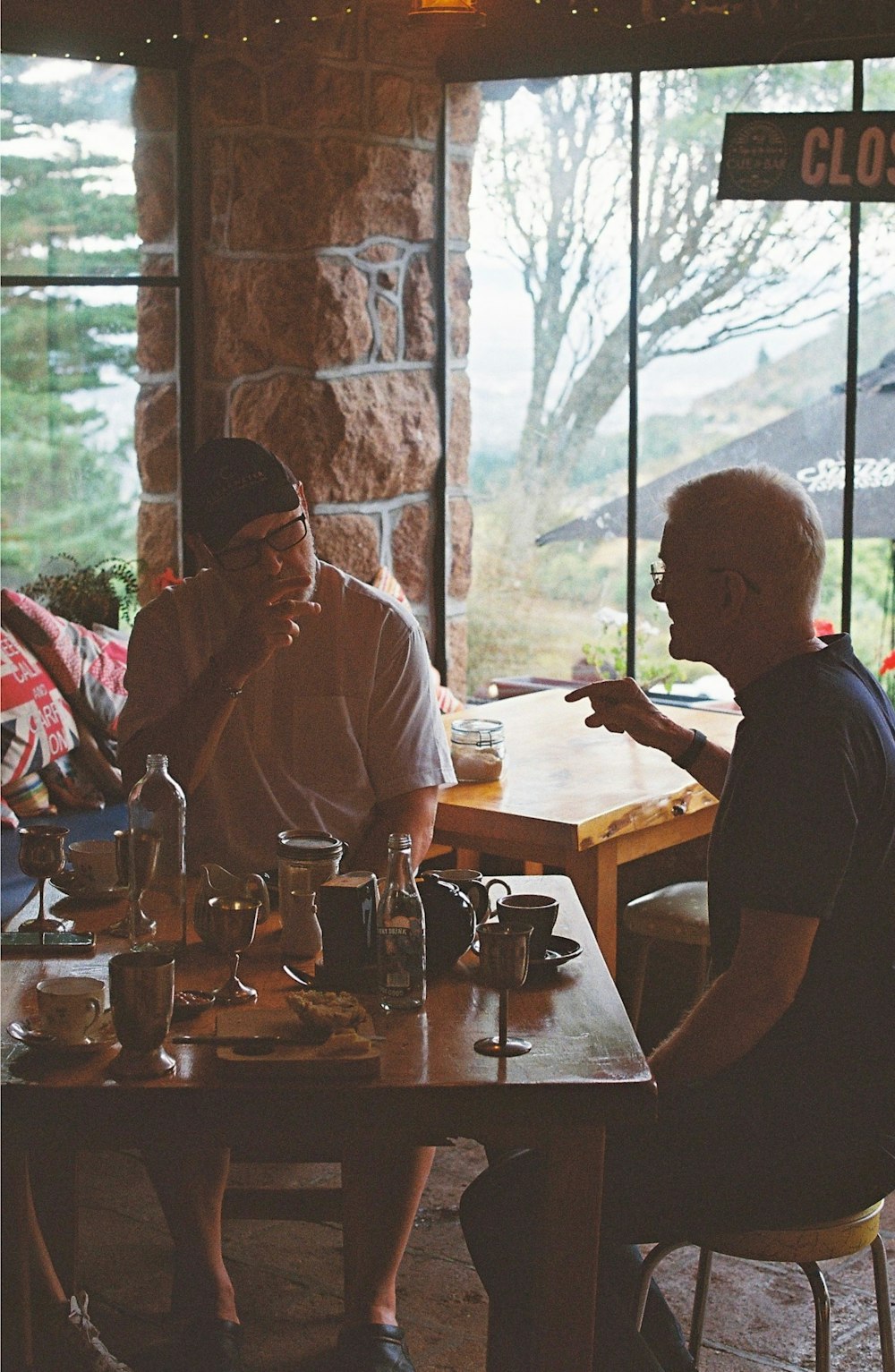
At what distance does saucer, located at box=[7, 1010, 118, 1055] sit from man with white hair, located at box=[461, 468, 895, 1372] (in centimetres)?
55

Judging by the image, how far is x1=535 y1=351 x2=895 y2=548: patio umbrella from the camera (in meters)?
4.44

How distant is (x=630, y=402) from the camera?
174 inches

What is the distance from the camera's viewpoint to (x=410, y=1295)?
2760mm

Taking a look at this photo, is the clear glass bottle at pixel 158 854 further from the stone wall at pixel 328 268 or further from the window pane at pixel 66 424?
the window pane at pixel 66 424

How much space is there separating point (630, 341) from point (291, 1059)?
306 cm

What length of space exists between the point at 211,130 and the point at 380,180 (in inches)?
19.3

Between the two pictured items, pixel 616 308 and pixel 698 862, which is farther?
pixel 616 308

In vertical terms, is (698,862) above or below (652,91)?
below

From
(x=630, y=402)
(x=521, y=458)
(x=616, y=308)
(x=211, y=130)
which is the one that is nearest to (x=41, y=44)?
(x=211, y=130)

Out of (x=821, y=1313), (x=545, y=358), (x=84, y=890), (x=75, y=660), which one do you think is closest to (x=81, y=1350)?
(x=84, y=890)

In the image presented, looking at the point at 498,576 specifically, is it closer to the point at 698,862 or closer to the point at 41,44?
the point at 698,862

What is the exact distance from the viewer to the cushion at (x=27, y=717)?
3.80 m

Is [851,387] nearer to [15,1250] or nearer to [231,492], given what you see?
[231,492]

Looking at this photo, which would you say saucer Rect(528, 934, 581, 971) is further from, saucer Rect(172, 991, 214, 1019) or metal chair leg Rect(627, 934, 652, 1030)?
metal chair leg Rect(627, 934, 652, 1030)
